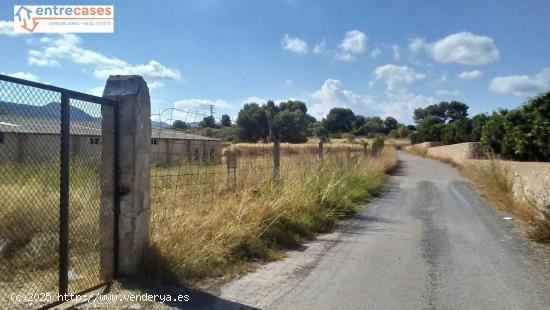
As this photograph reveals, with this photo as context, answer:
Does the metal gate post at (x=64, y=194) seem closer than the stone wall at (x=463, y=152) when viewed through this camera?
Yes

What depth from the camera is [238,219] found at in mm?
6832

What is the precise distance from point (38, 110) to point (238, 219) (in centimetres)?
355

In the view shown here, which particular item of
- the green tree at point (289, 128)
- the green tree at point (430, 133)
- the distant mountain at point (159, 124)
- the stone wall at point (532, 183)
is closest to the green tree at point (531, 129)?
the stone wall at point (532, 183)

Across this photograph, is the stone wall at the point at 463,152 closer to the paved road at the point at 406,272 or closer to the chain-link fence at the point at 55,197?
the paved road at the point at 406,272

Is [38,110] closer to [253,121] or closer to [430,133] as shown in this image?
[253,121]

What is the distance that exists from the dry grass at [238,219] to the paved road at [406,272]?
1.46 feet

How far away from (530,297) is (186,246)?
4.04 meters

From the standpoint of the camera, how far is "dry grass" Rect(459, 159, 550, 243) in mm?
7695

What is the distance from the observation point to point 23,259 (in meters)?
5.62

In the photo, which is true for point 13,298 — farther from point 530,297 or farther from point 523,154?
point 523,154

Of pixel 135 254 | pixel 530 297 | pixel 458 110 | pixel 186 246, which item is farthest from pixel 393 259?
pixel 458 110

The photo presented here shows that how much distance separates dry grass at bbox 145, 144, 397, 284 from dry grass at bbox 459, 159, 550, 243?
12.3 feet

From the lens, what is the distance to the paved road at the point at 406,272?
4707mm

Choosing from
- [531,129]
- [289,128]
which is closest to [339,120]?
[289,128]
